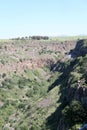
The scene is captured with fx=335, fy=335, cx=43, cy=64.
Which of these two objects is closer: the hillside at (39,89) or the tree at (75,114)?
the tree at (75,114)

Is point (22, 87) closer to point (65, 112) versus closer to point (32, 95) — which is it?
point (32, 95)

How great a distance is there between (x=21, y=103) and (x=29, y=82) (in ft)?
119

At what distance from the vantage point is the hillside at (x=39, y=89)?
70.5 metres

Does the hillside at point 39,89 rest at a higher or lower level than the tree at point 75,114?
lower

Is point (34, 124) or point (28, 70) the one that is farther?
point (28, 70)

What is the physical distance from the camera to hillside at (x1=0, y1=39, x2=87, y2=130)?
231ft

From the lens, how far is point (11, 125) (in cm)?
9062

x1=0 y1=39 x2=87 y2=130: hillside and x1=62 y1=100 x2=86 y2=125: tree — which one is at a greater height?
x1=62 y1=100 x2=86 y2=125: tree

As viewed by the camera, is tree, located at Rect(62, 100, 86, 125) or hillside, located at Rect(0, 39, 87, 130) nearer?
tree, located at Rect(62, 100, 86, 125)

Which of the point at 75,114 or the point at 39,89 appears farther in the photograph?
the point at 39,89

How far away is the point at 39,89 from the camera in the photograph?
14138cm

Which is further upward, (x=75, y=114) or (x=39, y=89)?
(x=75, y=114)

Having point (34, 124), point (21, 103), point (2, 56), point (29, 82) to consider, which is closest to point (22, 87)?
point (29, 82)

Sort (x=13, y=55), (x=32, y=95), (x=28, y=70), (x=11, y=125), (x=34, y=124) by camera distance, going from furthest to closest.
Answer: (x=13, y=55) < (x=28, y=70) < (x=32, y=95) < (x=11, y=125) < (x=34, y=124)
